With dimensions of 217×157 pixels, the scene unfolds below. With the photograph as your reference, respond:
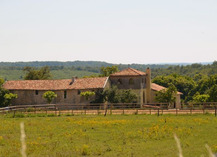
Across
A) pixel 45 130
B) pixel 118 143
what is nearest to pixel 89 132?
pixel 45 130

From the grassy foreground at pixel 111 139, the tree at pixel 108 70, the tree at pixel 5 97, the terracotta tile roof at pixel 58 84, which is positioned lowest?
the grassy foreground at pixel 111 139

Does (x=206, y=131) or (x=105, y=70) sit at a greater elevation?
(x=105, y=70)

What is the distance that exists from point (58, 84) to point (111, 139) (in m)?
38.3

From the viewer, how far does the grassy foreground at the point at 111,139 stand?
19.0 metres

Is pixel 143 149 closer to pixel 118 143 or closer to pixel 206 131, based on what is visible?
pixel 118 143

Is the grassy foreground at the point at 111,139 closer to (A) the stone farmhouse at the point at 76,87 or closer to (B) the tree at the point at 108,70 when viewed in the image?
(A) the stone farmhouse at the point at 76,87

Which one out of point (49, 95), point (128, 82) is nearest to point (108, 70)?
point (128, 82)

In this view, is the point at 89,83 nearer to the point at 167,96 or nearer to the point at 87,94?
the point at 87,94

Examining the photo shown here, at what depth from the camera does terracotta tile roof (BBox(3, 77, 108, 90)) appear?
58.9 m

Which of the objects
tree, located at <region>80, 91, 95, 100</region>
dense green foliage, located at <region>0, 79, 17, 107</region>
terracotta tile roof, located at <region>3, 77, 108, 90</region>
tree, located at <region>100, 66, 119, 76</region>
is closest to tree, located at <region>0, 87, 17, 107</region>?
dense green foliage, located at <region>0, 79, 17, 107</region>

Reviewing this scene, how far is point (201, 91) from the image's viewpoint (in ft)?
255

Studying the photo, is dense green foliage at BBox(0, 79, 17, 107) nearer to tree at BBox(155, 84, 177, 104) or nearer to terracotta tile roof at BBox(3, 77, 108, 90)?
terracotta tile roof at BBox(3, 77, 108, 90)

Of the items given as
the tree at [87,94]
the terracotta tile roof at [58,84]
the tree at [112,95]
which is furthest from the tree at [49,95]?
the tree at [112,95]

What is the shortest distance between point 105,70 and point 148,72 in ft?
87.8
